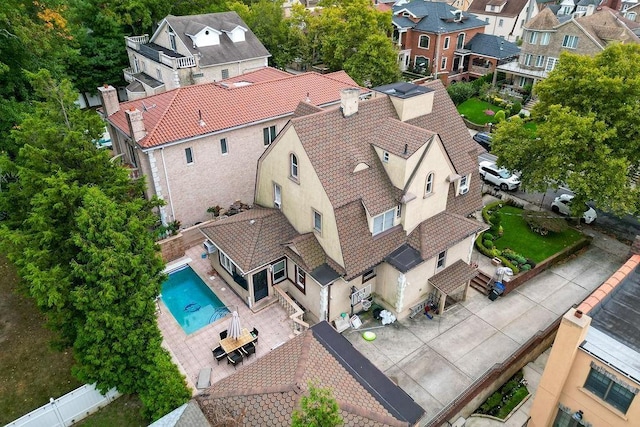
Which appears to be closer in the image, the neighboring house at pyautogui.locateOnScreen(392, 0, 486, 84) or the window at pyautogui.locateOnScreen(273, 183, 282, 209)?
the window at pyautogui.locateOnScreen(273, 183, 282, 209)

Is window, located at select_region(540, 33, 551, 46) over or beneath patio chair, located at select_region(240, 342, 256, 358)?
over

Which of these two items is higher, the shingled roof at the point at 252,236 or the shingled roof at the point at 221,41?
the shingled roof at the point at 221,41

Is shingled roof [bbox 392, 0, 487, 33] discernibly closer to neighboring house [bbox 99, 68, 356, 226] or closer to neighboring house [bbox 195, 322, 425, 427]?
neighboring house [bbox 99, 68, 356, 226]

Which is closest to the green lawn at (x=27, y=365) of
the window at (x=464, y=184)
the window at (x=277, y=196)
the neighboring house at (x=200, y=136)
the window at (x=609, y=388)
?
the neighboring house at (x=200, y=136)

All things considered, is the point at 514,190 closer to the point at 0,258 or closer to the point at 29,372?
the point at 29,372

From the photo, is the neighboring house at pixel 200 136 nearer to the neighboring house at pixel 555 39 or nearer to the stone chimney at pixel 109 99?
the stone chimney at pixel 109 99

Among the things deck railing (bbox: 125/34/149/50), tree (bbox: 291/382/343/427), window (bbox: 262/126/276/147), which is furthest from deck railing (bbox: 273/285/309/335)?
deck railing (bbox: 125/34/149/50)
